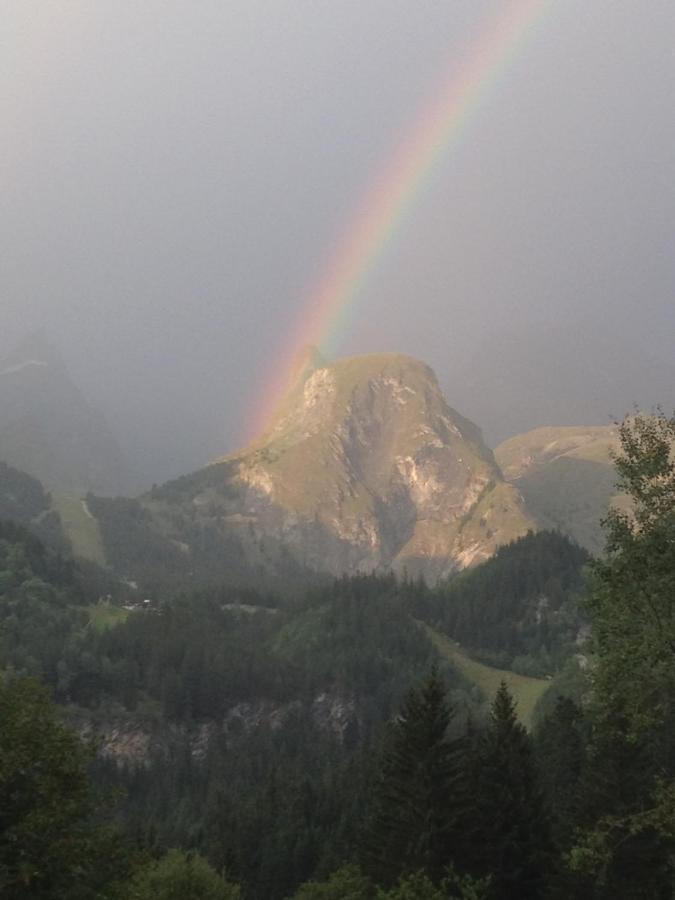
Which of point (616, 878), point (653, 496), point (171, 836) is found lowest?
point (616, 878)

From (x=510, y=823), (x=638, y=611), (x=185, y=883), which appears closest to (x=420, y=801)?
(x=510, y=823)

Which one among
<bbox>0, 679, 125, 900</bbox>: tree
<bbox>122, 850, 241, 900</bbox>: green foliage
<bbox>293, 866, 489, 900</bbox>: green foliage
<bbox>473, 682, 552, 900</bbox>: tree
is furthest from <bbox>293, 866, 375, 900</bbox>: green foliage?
<bbox>0, 679, 125, 900</bbox>: tree

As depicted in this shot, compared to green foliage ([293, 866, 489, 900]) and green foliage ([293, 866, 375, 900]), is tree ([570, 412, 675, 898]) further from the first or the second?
green foliage ([293, 866, 375, 900])

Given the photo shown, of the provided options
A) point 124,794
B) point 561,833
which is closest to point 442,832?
point 561,833

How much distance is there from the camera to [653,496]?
31531 millimetres

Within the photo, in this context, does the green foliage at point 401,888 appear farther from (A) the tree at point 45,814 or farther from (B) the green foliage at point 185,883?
(A) the tree at point 45,814

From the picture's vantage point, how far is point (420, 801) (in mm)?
48031

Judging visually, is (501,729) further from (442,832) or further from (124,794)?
(124,794)

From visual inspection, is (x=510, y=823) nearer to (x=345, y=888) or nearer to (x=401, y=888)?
(x=401, y=888)

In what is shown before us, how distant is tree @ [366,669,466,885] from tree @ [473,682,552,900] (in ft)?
8.25

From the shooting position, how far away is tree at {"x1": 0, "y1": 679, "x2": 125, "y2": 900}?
29.4 metres

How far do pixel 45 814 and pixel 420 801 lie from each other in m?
24.9

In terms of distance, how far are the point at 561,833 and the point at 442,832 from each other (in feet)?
52.5

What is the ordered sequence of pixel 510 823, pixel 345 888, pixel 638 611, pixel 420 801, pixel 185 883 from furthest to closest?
pixel 185 883 → pixel 345 888 → pixel 510 823 → pixel 420 801 → pixel 638 611
